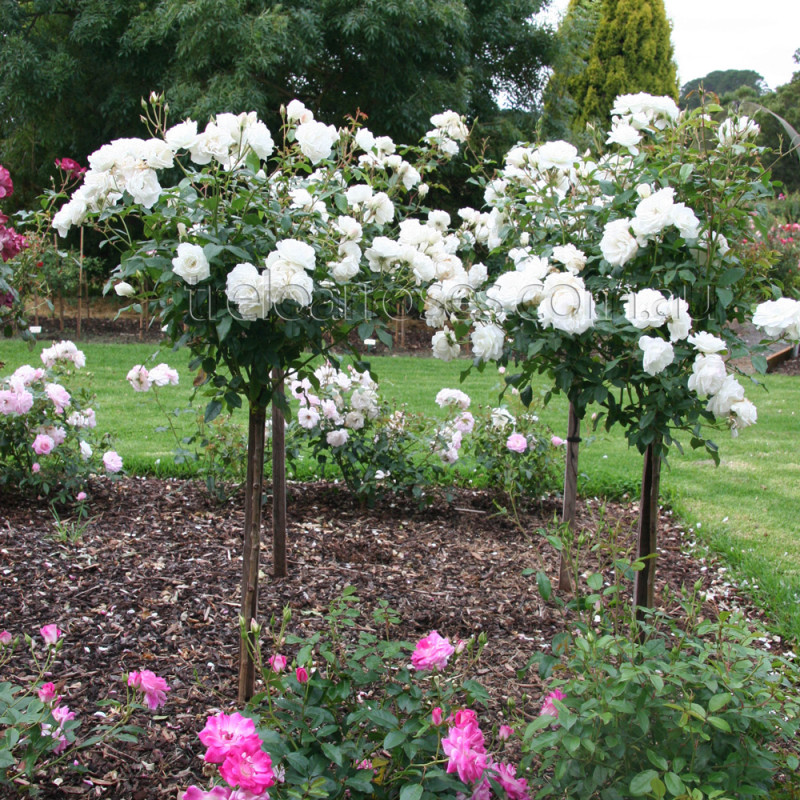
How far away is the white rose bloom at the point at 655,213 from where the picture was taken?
163 cm

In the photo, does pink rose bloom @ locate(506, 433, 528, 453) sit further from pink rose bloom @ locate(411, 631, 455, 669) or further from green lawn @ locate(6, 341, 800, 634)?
pink rose bloom @ locate(411, 631, 455, 669)

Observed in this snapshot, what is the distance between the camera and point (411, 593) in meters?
2.65

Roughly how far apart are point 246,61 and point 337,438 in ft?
20.8

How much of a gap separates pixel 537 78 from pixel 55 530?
9.70 meters

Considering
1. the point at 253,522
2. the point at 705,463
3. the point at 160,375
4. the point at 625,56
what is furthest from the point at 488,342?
the point at 625,56

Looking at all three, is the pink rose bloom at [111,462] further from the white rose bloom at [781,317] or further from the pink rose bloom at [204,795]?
the white rose bloom at [781,317]

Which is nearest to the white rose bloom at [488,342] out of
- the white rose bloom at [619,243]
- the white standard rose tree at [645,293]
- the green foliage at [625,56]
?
the white standard rose tree at [645,293]

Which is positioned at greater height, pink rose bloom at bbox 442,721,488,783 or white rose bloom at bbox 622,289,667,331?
Result: white rose bloom at bbox 622,289,667,331

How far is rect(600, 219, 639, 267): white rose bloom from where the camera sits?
1.71m

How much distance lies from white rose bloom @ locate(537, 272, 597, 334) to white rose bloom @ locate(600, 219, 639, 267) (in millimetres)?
119

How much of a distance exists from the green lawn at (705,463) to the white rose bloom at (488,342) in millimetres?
588

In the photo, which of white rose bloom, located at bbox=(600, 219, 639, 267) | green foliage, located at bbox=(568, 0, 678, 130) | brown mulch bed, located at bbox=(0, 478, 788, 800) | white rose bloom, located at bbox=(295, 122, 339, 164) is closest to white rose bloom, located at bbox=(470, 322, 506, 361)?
white rose bloom, located at bbox=(600, 219, 639, 267)

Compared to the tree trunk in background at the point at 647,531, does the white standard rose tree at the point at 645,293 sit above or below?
above

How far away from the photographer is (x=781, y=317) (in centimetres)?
166
